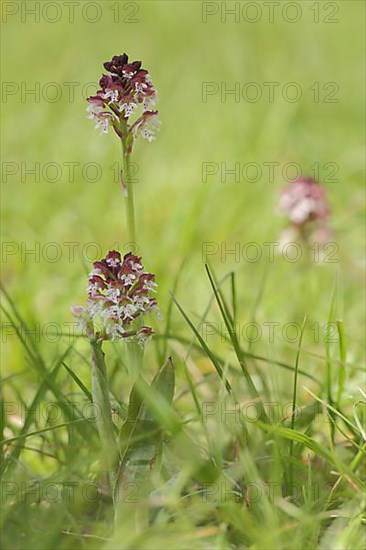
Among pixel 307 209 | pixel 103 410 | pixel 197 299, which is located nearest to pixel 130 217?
pixel 103 410

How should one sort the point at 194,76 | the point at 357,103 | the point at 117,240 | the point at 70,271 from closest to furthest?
1. the point at 70,271
2. the point at 117,240
3. the point at 357,103
4. the point at 194,76

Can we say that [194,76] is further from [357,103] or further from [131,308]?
[131,308]

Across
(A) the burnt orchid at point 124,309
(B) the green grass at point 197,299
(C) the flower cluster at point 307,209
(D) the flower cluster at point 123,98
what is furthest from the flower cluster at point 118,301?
(C) the flower cluster at point 307,209

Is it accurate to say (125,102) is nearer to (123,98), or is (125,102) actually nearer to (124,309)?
(123,98)

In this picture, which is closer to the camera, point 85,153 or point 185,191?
point 185,191

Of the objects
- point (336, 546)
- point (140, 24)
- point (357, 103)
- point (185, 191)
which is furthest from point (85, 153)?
point (336, 546)

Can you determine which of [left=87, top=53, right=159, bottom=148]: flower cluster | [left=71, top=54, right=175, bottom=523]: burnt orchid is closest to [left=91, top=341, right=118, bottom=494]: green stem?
[left=71, top=54, right=175, bottom=523]: burnt orchid

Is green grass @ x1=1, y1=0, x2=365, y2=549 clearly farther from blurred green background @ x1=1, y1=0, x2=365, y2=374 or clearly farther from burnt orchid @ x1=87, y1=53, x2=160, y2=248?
burnt orchid @ x1=87, y1=53, x2=160, y2=248
